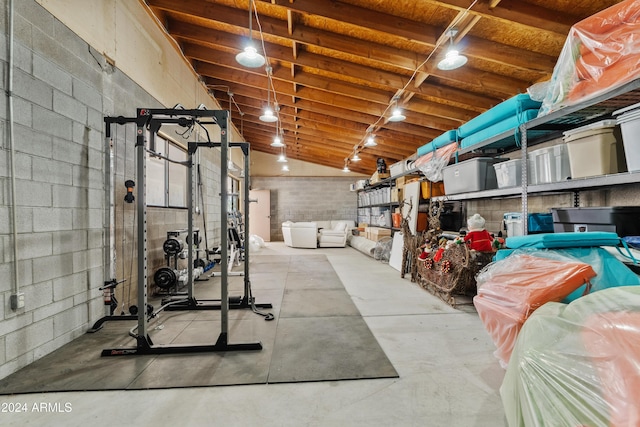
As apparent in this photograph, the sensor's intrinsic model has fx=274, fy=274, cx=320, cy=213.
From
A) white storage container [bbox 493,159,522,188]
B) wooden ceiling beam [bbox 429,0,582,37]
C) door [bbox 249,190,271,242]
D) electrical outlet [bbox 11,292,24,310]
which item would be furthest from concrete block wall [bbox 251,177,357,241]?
electrical outlet [bbox 11,292,24,310]

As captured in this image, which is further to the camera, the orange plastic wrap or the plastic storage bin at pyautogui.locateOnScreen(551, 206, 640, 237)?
the plastic storage bin at pyautogui.locateOnScreen(551, 206, 640, 237)

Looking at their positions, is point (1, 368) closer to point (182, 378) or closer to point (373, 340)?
point (182, 378)

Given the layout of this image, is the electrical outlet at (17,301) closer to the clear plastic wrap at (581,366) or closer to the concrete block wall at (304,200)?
the clear plastic wrap at (581,366)

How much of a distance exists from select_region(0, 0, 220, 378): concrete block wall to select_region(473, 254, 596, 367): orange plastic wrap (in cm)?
296

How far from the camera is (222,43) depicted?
157 inches

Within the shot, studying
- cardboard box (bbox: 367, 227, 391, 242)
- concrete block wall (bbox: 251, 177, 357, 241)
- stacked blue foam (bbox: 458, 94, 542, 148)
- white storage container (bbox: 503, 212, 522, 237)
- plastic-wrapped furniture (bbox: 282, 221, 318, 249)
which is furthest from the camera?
concrete block wall (bbox: 251, 177, 357, 241)

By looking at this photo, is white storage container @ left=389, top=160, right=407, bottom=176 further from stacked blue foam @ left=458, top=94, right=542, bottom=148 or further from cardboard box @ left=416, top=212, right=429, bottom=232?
stacked blue foam @ left=458, top=94, right=542, bottom=148

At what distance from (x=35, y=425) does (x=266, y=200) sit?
30.1ft

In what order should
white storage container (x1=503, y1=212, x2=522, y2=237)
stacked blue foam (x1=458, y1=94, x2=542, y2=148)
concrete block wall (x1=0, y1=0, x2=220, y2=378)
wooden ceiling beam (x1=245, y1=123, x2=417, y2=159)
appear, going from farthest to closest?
wooden ceiling beam (x1=245, y1=123, x2=417, y2=159) → white storage container (x1=503, y1=212, x2=522, y2=237) → stacked blue foam (x1=458, y1=94, x2=542, y2=148) → concrete block wall (x1=0, y1=0, x2=220, y2=378)

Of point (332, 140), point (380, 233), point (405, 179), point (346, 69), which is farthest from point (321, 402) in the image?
point (332, 140)

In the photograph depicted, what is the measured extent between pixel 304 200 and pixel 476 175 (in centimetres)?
771

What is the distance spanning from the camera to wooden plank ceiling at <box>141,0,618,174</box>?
8.98ft

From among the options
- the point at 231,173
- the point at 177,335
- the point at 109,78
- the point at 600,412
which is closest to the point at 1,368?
the point at 177,335

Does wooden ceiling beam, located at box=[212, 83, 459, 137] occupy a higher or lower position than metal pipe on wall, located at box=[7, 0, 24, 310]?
higher
